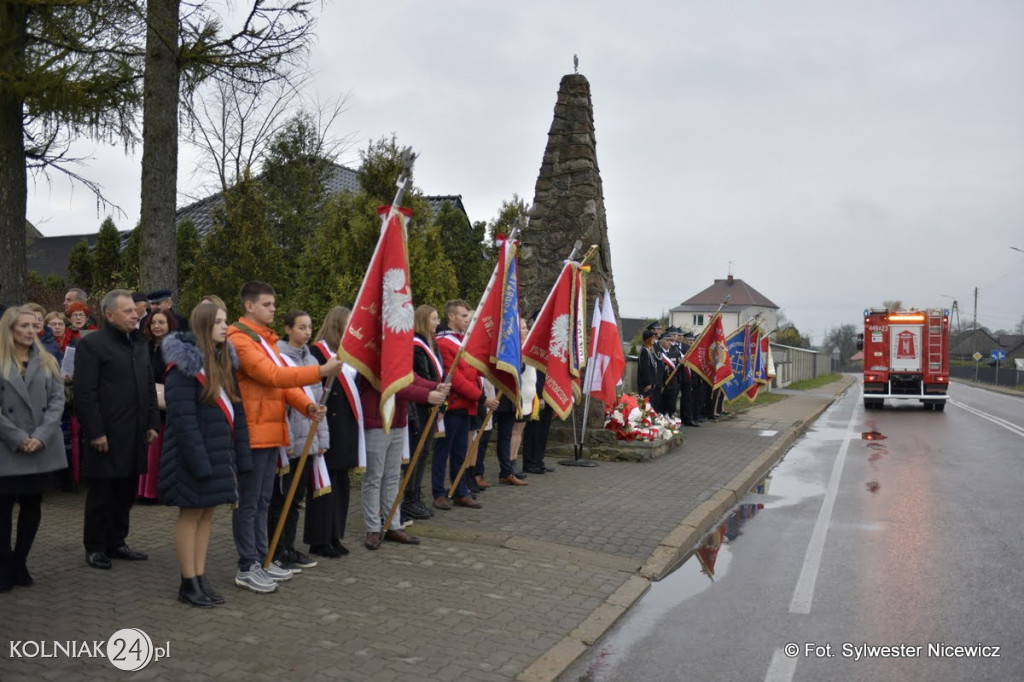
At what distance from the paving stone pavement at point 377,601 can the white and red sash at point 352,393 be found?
0.84 m

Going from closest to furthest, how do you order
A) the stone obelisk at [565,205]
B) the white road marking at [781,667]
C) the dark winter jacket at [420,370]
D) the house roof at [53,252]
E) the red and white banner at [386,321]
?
the white road marking at [781,667] < the red and white banner at [386,321] < the dark winter jacket at [420,370] < the stone obelisk at [565,205] < the house roof at [53,252]

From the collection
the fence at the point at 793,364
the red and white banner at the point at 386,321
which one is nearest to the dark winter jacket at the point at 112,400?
the red and white banner at the point at 386,321

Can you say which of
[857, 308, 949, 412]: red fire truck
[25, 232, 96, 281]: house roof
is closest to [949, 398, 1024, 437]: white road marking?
[857, 308, 949, 412]: red fire truck

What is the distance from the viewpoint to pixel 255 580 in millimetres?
5527

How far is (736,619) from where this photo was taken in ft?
18.2

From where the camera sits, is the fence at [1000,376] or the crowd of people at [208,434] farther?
the fence at [1000,376]

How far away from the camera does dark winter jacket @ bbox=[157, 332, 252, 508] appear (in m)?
4.93

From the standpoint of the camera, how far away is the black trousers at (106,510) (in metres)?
5.98

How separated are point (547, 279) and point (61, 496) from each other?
7781 millimetres

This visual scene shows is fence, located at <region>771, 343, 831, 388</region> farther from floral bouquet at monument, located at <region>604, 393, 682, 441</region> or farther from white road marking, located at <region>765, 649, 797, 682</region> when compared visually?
white road marking, located at <region>765, 649, 797, 682</region>

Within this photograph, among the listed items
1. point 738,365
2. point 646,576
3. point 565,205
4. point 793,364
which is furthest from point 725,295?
point 646,576

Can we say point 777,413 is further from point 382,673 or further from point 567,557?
point 382,673

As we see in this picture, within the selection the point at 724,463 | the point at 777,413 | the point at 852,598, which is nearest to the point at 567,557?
the point at 852,598

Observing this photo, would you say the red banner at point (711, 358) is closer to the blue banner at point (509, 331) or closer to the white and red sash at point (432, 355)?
the blue banner at point (509, 331)
